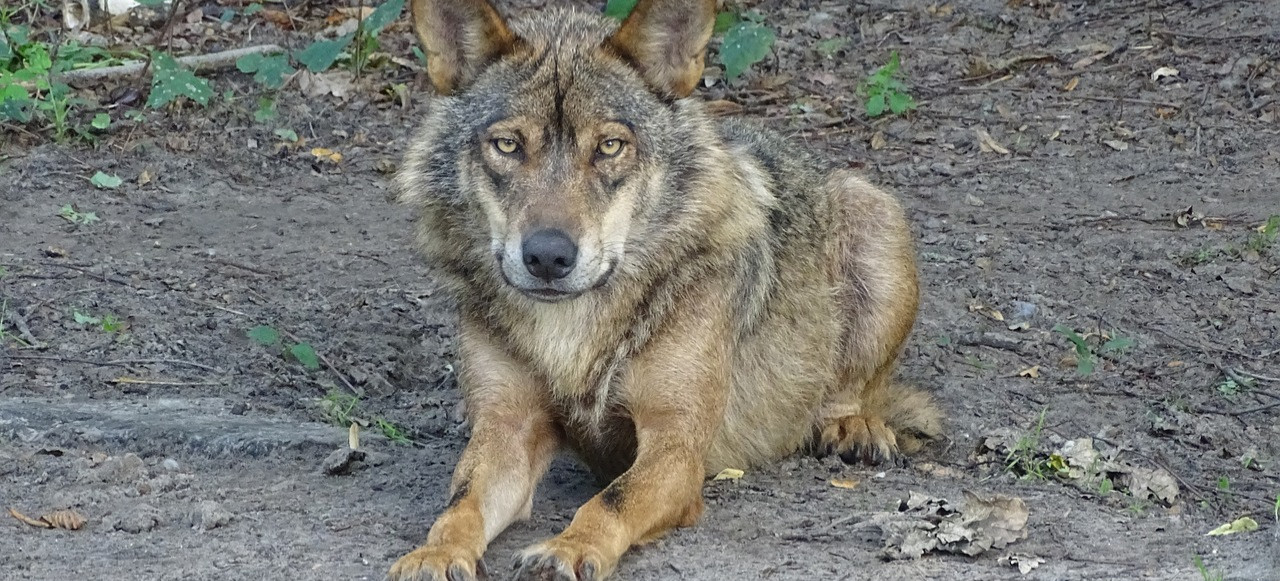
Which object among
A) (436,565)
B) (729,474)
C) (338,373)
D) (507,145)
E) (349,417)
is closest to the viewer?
(436,565)

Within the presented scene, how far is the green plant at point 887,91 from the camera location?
1022cm

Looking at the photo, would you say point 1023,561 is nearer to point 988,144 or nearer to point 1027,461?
point 1027,461

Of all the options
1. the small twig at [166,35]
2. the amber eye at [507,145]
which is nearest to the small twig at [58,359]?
the amber eye at [507,145]

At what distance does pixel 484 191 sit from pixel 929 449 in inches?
98.8

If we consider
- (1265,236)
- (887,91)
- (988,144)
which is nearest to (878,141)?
(887,91)

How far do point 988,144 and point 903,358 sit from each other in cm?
313

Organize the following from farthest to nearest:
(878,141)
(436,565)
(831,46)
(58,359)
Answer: (831,46)
(878,141)
(58,359)
(436,565)

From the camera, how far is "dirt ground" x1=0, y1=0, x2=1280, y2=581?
4.86 metres

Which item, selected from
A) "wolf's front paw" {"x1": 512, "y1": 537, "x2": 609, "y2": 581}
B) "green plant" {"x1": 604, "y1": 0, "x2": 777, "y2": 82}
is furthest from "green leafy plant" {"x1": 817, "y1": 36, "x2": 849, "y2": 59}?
"wolf's front paw" {"x1": 512, "y1": 537, "x2": 609, "y2": 581}

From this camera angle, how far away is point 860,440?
629 cm

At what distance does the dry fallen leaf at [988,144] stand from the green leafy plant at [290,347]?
5.06 m

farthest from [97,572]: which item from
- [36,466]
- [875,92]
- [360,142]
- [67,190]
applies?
[875,92]

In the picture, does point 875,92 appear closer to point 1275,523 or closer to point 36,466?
point 1275,523

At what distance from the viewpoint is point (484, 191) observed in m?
5.03
